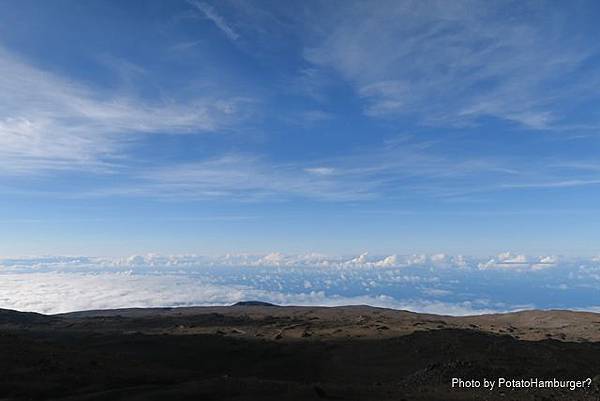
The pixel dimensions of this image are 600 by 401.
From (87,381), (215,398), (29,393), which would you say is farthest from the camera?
(87,381)

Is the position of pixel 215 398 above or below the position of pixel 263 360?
above

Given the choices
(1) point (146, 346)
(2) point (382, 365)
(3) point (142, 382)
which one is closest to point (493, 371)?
(2) point (382, 365)

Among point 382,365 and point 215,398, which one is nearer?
point 215,398

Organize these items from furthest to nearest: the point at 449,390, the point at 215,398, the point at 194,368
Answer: the point at 194,368
the point at 449,390
the point at 215,398

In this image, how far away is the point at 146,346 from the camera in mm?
32125

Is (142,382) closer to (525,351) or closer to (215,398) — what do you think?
(215,398)

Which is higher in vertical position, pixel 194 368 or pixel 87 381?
pixel 87 381

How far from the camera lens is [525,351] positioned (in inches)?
995

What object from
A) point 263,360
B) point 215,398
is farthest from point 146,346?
point 215,398

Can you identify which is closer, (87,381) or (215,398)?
(215,398)

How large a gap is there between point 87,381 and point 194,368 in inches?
462

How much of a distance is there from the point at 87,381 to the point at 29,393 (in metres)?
2.30

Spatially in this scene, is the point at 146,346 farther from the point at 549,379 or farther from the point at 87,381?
the point at 549,379

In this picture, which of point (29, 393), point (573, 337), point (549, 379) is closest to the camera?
point (29, 393)
